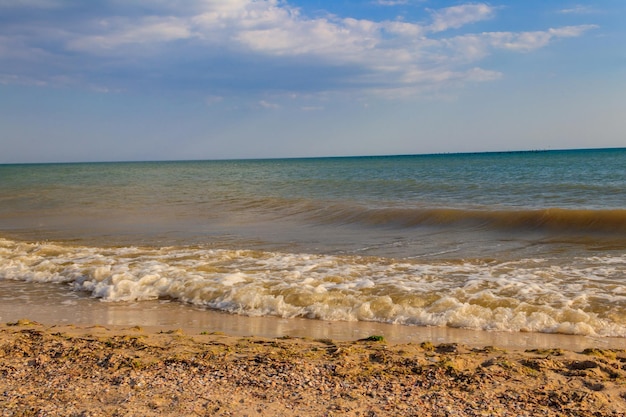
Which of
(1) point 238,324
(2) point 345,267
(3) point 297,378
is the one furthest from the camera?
(2) point 345,267

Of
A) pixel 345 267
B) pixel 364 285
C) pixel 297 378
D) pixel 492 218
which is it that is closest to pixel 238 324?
pixel 364 285

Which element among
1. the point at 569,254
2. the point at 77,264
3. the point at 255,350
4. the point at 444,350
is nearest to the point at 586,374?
the point at 444,350

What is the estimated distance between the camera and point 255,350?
5387 millimetres

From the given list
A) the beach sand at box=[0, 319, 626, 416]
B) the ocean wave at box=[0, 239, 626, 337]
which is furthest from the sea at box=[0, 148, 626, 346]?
the beach sand at box=[0, 319, 626, 416]

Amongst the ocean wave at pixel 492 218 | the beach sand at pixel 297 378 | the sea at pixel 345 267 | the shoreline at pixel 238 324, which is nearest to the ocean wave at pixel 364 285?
the sea at pixel 345 267

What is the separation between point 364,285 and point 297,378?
13.6ft

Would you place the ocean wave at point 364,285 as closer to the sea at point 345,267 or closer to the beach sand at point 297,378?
the sea at point 345,267

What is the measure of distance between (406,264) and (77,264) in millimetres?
6735

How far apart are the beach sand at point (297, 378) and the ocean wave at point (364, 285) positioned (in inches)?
52.0

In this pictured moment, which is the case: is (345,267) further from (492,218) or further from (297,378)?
(492,218)

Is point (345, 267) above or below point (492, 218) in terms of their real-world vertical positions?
below

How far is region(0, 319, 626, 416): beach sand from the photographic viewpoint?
3.98 meters

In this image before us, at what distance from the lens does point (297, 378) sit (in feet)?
14.9

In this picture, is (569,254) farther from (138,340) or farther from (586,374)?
(138,340)
